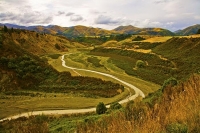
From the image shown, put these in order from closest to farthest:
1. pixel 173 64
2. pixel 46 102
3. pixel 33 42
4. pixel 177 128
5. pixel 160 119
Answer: pixel 177 128, pixel 160 119, pixel 46 102, pixel 173 64, pixel 33 42

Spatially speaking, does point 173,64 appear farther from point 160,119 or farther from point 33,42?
point 33,42

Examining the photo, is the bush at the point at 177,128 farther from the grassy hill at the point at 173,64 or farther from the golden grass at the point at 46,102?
the grassy hill at the point at 173,64

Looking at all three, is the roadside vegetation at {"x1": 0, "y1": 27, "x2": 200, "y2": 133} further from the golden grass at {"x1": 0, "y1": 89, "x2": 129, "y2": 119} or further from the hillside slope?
the hillside slope

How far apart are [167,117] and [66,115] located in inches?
1019

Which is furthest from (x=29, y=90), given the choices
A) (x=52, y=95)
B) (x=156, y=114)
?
(x=156, y=114)

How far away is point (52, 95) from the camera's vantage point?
4234 cm

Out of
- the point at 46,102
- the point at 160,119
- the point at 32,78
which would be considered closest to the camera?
the point at 160,119

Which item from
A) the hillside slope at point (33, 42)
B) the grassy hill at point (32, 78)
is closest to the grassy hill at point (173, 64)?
the grassy hill at point (32, 78)

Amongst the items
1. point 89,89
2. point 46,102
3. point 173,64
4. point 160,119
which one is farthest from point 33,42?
point 160,119

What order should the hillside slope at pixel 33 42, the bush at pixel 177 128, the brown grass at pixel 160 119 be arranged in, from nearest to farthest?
the bush at pixel 177 128 < the brown grass at pixel 160 119 < the hillside slope at pixel 33 42

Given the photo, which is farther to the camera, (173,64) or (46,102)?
(173,64)

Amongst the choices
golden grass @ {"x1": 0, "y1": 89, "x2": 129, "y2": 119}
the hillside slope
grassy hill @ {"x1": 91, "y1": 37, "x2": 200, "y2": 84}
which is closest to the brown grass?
golden grass @ {"x1": 0, "y1": 89, "x2": 129, "y2": 119}

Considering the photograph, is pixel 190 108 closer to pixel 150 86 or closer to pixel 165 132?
pixel 165 132

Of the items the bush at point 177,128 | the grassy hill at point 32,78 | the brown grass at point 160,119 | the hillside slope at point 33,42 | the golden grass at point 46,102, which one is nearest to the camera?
the bush at point 177,128
